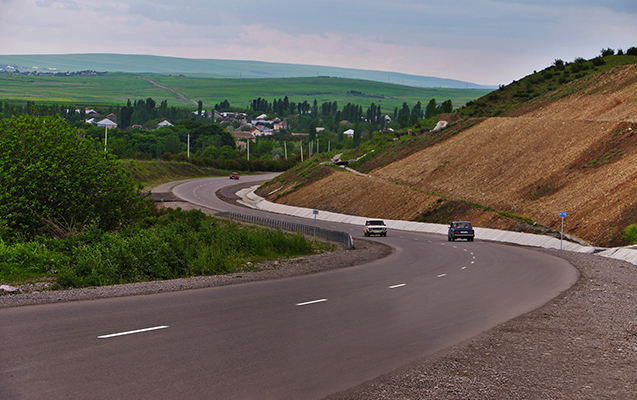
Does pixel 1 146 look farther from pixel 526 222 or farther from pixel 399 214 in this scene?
pixel 399 214

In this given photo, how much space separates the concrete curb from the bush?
251 centimetres

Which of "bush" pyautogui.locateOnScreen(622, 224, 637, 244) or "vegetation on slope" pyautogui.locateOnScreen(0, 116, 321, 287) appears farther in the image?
"bush" pyautogui.locateOnScreen(622, 224, 637, 244)

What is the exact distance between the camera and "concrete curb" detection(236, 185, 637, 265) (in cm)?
3269

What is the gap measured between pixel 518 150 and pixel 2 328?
63.9m

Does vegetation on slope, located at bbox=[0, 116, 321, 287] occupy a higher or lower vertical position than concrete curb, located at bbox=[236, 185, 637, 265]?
higher

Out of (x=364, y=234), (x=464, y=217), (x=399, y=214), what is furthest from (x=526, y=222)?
(x=399, y=214)

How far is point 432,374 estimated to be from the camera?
30.6 feet

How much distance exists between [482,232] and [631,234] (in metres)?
12.5

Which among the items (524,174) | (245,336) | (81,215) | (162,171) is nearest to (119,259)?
(245,336)

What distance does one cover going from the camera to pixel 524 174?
60281 millimetres

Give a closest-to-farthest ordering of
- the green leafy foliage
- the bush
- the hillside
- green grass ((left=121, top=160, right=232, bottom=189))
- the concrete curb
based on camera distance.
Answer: the green leafy foliage < the concrete curb < the bush < the hillside < green grass ((left=121, top=160, right=232, bottom=189))

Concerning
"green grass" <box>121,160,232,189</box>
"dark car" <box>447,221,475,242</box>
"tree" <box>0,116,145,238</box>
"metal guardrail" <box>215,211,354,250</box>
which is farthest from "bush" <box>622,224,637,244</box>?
"green grass" <box>121,160,232,189</box>

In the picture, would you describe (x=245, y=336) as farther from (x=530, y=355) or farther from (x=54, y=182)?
(x=54, y=182)

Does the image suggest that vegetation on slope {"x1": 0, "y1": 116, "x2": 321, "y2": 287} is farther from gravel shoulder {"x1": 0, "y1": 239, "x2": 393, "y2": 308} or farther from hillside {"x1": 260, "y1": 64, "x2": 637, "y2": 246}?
hillside {"x1": 260, "y1": 64, "x2": 637, "y2": 246}
